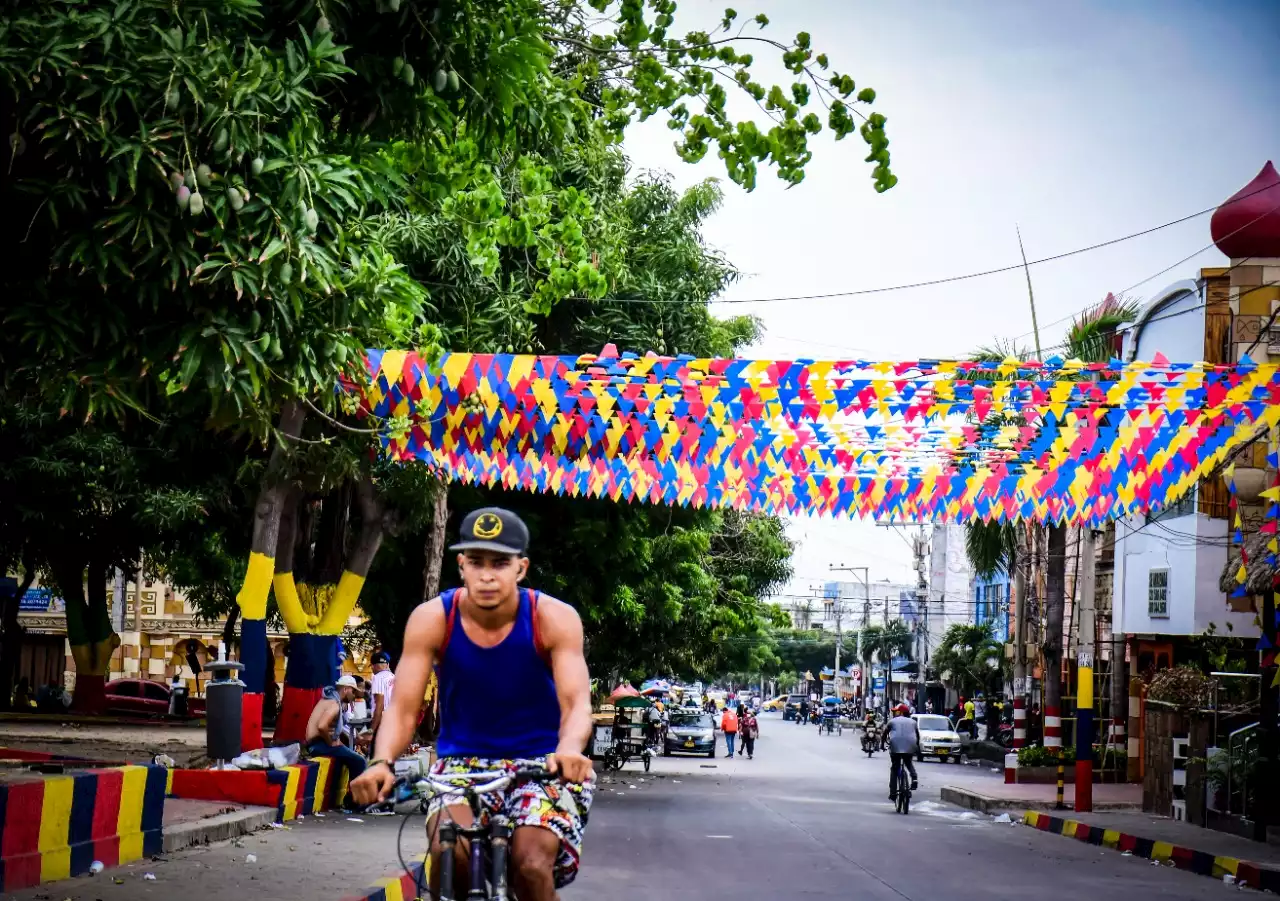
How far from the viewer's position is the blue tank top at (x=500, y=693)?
5.28 m

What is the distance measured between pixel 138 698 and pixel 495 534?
4155 cm

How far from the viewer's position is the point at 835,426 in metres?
15.3

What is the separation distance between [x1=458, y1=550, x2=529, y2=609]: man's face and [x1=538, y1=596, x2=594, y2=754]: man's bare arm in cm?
17

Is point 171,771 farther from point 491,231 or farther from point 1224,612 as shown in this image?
point 1224,612

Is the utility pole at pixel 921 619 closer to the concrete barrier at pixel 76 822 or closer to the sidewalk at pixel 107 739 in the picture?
the sidewalk at pixel 107 739

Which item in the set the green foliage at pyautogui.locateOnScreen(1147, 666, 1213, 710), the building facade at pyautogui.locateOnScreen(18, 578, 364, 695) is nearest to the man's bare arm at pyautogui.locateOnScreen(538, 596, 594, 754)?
the green foliage at pyautogui.locateOnScreen(1147, 666, 1213, 710)

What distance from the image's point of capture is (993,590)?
7675 centimetres

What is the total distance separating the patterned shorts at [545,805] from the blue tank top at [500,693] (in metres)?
0.11

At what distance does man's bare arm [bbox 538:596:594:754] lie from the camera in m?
5.20

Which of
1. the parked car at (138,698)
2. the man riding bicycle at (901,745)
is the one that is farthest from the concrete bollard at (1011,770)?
the parked car at (138,698)

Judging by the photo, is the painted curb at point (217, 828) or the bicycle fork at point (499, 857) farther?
the painted curb at point (217, 828)

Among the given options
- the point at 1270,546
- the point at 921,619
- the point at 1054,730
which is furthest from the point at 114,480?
the point at 921,619

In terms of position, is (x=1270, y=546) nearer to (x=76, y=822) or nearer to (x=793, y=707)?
(x=76, y=822)

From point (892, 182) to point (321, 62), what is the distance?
358 centimetres
